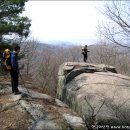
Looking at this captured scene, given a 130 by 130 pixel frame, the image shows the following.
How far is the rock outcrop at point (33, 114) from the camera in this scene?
32.3 feet

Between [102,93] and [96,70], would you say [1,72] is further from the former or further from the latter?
[102,93]

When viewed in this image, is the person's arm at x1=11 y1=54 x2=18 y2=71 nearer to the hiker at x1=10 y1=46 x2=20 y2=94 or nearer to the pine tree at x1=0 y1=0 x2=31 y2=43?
the hiker at x1=10 y1=46 x2=20 y2=94

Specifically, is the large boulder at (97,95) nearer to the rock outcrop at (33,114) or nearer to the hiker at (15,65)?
the rock outcrop at (33,114)

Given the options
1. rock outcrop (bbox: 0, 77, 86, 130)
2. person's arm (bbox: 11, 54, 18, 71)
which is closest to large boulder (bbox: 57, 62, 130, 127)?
rock outcrop (bbox: 0, 77, 86, 130)

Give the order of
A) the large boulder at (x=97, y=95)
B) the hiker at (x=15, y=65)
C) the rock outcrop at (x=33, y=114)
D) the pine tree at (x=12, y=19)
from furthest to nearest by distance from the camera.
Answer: the pine tree at (x=12, y=19) → the hiker at (x=15, y=65) → the large boulder at (x=97, y=95) → the rock outcrop at (x=33, y=114)

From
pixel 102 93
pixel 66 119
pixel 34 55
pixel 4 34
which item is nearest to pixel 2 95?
pixel 66 119

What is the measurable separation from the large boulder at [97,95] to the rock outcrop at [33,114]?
75 cm

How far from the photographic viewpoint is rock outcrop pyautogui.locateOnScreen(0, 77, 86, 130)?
388 inches

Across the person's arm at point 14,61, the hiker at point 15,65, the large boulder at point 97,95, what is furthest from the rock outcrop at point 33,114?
the person's arm at point 14,61

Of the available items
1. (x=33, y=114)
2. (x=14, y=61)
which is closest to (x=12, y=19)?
(x=14, y=61)

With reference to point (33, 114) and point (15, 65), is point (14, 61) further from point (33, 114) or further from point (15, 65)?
point (33, 114)

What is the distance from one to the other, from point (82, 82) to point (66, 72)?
2.39 metres

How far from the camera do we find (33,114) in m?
10.5

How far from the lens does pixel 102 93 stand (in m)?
12.8
